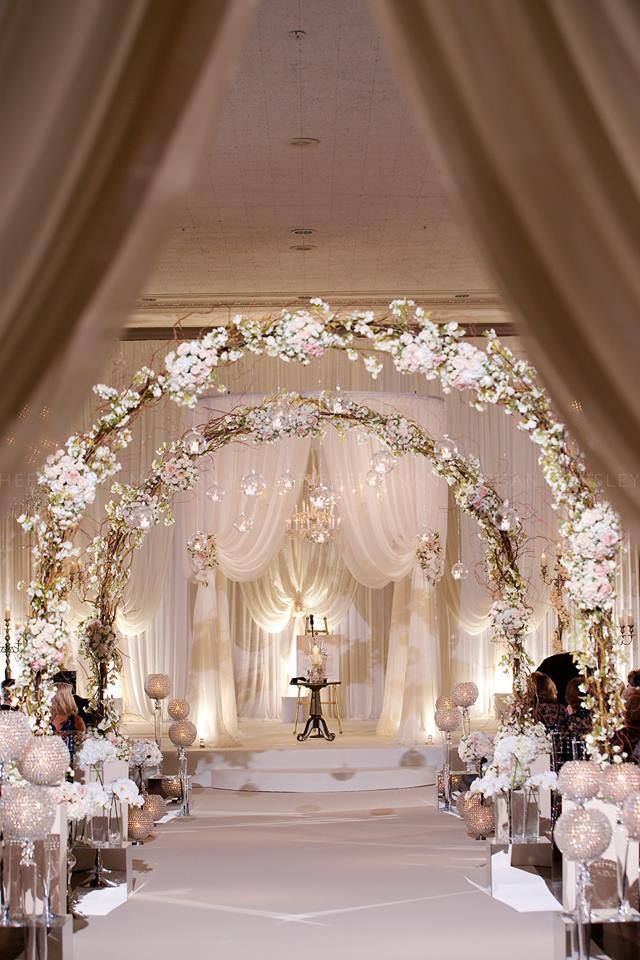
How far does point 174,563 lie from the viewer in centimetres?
1366

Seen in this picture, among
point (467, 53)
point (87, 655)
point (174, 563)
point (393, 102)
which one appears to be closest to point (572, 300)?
point (467, 53)

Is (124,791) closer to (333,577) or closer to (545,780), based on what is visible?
(545,780)

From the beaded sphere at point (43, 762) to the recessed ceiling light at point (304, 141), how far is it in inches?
151

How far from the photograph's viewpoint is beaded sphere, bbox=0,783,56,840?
4660 mm

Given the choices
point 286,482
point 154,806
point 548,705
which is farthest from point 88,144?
point 286,482

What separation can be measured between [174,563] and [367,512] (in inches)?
104

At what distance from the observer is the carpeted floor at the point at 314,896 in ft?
18.6

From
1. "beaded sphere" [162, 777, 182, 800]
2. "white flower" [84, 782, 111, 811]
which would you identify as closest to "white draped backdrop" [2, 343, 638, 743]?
"beaded sphere" [162, 777, 182, 800]

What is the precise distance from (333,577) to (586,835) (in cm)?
972

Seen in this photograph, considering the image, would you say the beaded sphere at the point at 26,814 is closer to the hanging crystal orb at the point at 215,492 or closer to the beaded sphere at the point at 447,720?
the beaded sphere at the point at 447,720

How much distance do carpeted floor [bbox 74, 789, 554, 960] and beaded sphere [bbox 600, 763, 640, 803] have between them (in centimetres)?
133

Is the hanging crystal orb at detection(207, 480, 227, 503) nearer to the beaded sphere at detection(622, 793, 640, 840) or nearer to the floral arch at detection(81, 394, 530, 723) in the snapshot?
the floral arch at detection(81, 394, 530, 723)

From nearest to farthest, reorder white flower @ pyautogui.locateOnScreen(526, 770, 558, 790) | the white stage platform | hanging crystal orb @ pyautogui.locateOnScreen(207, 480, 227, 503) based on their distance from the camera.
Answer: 1. white flower @ pyautogui.locateOnScreen(526, 770, 558, 790)
2. the white stage platform
3. hanging crystal orb @ pyautogui.locateOnScreen(207, 480, 227, 503)

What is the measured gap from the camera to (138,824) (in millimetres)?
8055
